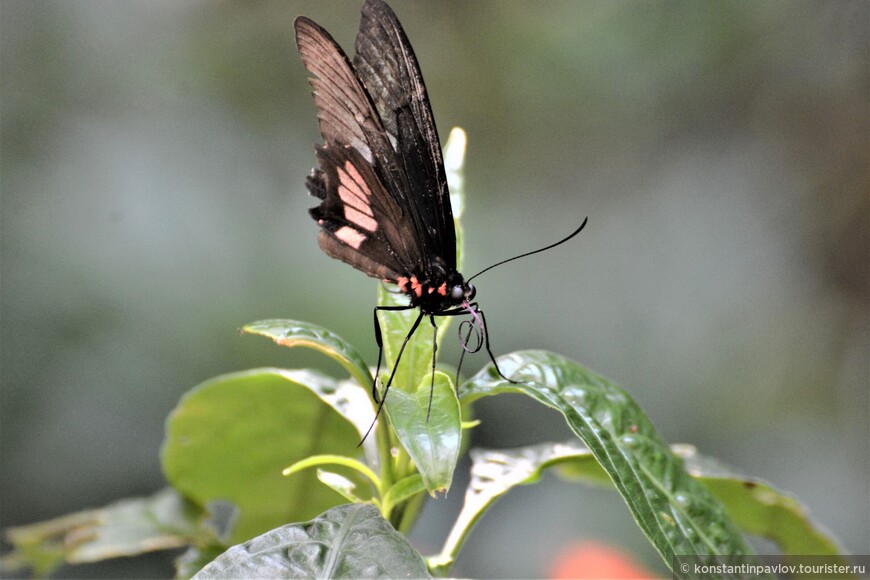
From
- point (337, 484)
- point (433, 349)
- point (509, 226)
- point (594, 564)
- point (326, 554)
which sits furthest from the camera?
point (509, 226)

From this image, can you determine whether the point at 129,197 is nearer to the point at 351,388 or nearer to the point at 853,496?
the point at 351,388

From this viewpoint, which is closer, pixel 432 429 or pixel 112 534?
pixel 432 429

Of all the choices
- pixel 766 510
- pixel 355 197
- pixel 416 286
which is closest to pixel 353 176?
pixel 355 197

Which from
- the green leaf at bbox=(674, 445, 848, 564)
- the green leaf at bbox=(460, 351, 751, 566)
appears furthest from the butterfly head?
the green leaf at bbox=(674, 445, 848, 564)

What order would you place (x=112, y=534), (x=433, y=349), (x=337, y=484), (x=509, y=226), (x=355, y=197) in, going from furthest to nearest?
1. (x=509, y=226)
2. (x=112, y=534)
3. (x=355, y=197)
4. (x=433, y=349)
5. (x=337, y=484)

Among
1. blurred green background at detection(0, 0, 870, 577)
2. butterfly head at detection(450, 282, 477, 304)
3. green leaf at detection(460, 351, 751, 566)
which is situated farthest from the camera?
blurred green background at detection(0, 0, 870, 577)

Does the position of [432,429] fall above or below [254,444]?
above

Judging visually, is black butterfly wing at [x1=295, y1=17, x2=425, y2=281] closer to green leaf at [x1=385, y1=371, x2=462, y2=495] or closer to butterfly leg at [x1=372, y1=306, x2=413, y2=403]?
butterfly leg at [x1=372, y1=306, x2=413, y2=403]

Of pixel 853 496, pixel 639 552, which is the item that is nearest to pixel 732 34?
pixel 853 496

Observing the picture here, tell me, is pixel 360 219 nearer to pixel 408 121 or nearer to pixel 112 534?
pixel 408 121
